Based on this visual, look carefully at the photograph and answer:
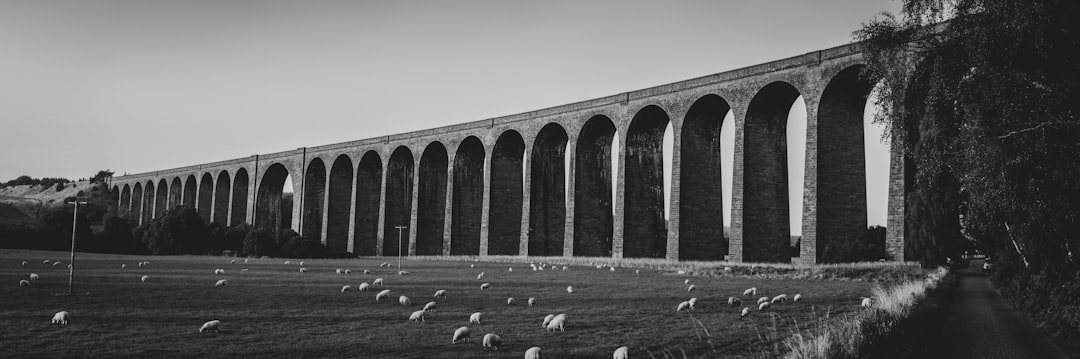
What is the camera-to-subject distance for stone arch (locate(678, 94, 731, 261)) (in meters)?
34.7

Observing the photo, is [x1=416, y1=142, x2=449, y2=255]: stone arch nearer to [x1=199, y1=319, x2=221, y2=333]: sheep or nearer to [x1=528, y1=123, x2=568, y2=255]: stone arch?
[x1=528, y1=123, x2=568, y2=255]: stone arch

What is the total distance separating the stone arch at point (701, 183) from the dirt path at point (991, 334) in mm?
16253

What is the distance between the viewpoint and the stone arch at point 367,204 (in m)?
57.5

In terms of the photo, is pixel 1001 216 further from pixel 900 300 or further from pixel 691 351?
pixel 691 351

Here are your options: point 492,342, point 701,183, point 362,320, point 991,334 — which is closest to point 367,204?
point 701,183

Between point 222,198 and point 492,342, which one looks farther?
point 222,198

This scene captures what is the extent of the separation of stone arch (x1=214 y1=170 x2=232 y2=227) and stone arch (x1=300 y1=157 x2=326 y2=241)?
15.0m

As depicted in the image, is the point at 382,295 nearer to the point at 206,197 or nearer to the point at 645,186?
the point at 645,186

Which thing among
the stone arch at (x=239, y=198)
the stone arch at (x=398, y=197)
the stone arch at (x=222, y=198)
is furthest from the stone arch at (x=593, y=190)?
the stone arch at (x=222, y=198)

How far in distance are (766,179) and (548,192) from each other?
16.1m

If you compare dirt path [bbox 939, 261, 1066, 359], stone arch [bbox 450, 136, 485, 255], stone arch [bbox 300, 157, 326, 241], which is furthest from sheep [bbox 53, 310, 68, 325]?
stone arch [bbox 300, 157, 326, 241]

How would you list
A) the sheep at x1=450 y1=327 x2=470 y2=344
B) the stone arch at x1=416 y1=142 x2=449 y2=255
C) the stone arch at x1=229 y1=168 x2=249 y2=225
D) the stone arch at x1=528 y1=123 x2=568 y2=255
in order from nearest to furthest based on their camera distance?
the sheep at x1=450 y1=327 x2=470 y2=344 < the stone arch at x1=528 y1=123 x2=568 y2=255 < the stone arch at x1=416 y1=142 x2=449 y2=255 < the stone arch at x1=229 y1=168 x2=249 y2=225

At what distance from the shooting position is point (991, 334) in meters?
12.6

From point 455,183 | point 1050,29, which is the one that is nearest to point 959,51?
point 1050,29
